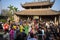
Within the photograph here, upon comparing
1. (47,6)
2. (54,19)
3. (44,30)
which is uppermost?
(44,30)

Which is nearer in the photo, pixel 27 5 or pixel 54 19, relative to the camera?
pixel 54 19

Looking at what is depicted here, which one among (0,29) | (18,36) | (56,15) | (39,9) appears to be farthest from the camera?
(39,9)

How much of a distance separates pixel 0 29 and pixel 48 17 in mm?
19443

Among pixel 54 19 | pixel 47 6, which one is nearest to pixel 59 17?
pixel 54 19

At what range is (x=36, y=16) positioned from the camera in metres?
35.0

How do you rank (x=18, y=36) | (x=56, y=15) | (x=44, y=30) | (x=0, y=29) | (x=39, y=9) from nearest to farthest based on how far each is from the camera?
(x=18, y=36)
(x=44, y=30)
(x=0, y=29)
(x=56, y=15)
(x=39, y=9)

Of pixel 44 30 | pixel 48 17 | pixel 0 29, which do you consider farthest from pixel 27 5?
pixel 44 30

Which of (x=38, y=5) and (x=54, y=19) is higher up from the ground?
(x=38, y=5)

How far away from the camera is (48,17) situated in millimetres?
34281

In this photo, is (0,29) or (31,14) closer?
(0,29)

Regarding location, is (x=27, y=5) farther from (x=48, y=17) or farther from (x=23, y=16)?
(x=48, y=17)

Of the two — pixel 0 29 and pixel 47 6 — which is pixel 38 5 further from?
pixel 0 29

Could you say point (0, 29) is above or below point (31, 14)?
above

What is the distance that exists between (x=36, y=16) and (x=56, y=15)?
4205 mm
